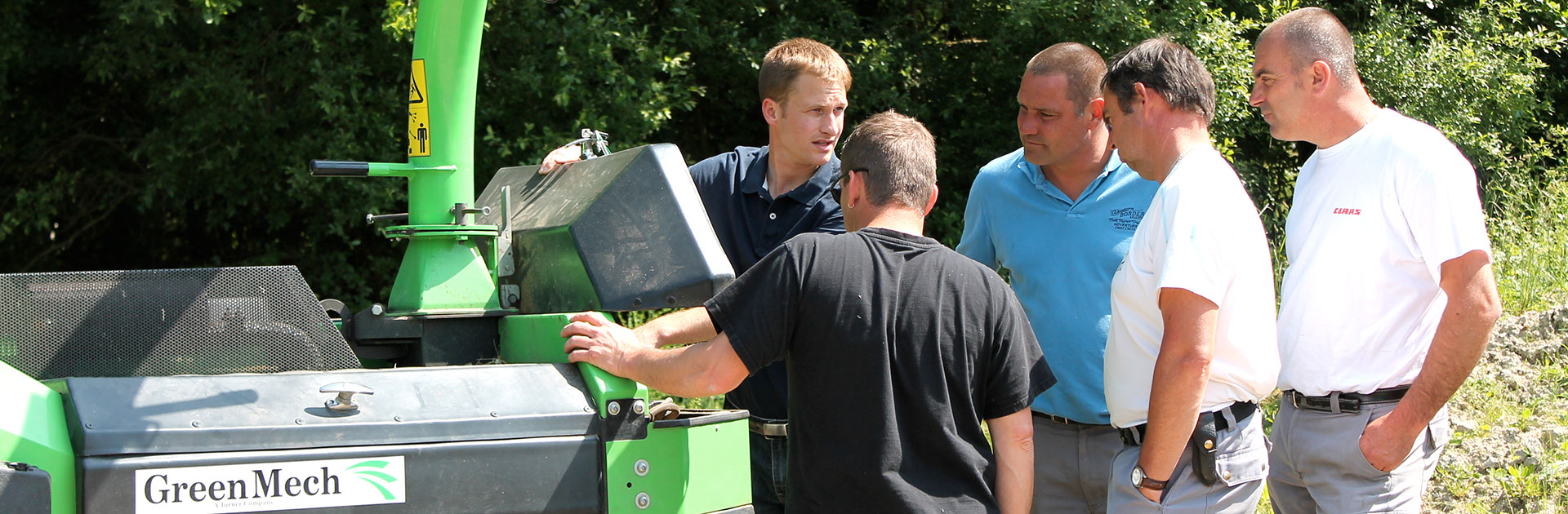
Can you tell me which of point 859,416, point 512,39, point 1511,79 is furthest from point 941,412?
point 1511,79

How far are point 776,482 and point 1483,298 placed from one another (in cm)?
159

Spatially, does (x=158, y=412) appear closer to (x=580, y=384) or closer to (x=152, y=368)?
(x=152, y=368)

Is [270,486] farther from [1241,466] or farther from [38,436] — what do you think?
[1241,466]

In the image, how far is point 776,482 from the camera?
298 centimetres

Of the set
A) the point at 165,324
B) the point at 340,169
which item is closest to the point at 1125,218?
the point at 340,169

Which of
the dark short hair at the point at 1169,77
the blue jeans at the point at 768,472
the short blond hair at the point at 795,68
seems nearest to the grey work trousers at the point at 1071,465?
the blue jeans at the point at 768,472

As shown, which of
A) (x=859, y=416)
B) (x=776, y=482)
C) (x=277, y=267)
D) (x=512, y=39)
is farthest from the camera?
(x=512, y=39)

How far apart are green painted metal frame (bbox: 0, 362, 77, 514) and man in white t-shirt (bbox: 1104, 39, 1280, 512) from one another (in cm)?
185

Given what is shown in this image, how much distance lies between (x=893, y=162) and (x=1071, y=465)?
1.05 metres

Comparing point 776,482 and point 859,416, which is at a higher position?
point 859,416

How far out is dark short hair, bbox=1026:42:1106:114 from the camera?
121 inches

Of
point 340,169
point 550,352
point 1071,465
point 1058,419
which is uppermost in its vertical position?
point 340,169

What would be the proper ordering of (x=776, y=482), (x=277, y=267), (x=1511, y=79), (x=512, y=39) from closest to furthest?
(x=277, y=267), (x=776, y=482), (x=512, y=39), (x=1511, y=79)

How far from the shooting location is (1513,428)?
4789 millimetres
